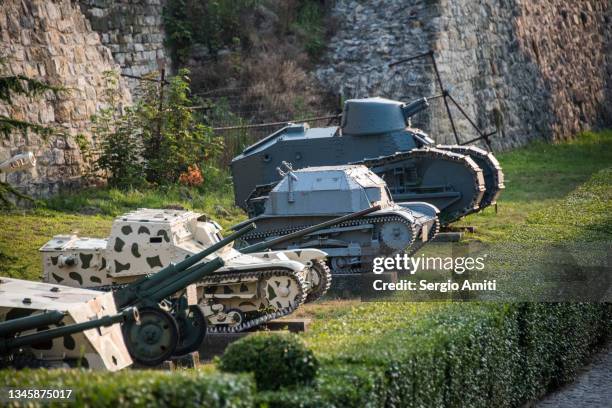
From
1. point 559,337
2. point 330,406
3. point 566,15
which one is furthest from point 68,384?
point 566,15

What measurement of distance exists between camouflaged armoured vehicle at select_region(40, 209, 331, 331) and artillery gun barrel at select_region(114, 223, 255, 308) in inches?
67.7

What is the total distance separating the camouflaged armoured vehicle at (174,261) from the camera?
45.5 ft

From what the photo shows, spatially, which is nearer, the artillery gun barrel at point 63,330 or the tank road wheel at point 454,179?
the artillery gun barrel at point 63,330

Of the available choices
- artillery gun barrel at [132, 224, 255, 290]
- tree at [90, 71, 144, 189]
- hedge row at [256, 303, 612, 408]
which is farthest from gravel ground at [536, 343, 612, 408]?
tree at [90, 71, 144, 189]

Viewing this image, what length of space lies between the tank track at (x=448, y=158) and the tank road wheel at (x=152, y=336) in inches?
324

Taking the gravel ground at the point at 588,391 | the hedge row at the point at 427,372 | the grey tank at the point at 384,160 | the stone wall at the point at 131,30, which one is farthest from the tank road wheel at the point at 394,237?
the stone wall at the point at 131,30

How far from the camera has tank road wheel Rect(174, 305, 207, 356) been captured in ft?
41.5

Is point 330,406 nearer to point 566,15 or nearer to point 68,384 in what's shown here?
point 68,384

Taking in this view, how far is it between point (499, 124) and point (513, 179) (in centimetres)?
440

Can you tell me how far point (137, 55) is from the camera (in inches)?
976

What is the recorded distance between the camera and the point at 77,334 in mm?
10523

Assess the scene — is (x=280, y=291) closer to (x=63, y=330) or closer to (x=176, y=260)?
(x=176, y=260)

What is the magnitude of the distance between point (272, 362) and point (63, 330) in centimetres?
320

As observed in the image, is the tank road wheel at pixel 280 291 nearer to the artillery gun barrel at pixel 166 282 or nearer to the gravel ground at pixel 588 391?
the artillery gun barrel at pixel 166 282
